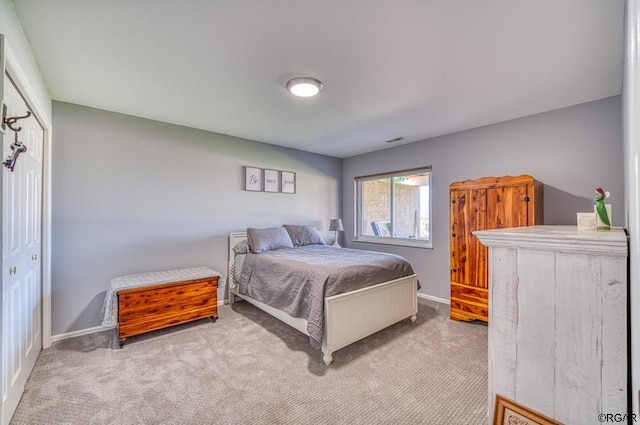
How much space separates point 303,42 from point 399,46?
2.11 ft

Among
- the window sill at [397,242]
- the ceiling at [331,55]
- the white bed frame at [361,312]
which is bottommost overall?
the white bed frame at [361,312]

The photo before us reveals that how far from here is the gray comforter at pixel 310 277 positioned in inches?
93.7

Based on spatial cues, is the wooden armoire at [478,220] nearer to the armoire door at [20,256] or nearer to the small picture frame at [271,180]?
the small picture frame at [271,180]

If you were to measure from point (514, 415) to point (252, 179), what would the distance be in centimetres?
373

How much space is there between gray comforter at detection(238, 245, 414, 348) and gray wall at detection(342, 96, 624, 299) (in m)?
1.20

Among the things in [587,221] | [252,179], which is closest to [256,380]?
[587,221]

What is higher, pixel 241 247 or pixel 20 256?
pixel 20 256

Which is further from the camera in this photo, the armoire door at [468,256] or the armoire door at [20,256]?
the armoire door at [468,256]

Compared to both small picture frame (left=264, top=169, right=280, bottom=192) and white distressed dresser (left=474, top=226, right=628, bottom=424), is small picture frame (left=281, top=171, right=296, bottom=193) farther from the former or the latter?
white distressed dresser (left=474, top=226, right=628, bottom=424)

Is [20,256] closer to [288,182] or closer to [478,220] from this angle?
[288,182]

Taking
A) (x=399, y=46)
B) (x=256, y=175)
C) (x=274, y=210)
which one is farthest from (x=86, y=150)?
(x=399, y=46)

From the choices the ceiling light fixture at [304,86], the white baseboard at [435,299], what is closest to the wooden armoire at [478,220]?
the white baseboard at [435,299]

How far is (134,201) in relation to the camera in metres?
3.19

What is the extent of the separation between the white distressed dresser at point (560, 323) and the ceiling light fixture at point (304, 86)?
1763mm
